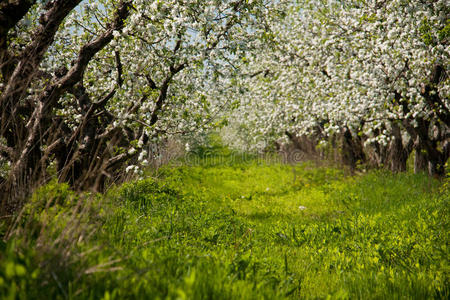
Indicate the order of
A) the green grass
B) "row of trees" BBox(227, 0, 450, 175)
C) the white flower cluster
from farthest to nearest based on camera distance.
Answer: "row of trees" BBox(227, 0, 450, 175) < the white flower cluster < the green grass

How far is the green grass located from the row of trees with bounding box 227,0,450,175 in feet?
7.29

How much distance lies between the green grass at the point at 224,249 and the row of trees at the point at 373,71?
2.22 metres

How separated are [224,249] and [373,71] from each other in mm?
7520

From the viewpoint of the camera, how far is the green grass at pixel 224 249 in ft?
8.74

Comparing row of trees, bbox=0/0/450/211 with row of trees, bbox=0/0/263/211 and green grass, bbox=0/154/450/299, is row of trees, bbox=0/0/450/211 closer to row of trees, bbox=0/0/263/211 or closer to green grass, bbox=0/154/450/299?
row of trees, bbox=0/0/263/211

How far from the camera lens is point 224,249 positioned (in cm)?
470

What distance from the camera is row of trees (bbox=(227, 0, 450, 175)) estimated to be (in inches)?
315

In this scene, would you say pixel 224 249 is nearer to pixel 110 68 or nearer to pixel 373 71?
pixel 110 68

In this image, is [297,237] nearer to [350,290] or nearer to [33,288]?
[350,290]

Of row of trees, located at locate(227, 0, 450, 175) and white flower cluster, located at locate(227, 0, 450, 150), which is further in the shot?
row of trees, located at locate(227, 0, 450, 175)

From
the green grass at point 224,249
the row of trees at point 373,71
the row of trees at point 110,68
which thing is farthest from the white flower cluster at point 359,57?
the green grass at point 224,249

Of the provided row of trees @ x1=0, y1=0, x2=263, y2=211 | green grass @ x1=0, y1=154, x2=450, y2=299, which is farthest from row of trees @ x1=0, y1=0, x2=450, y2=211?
green grass @ x1=0, y1=154, x2=450, y2=299

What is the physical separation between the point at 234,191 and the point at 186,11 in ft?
27.6

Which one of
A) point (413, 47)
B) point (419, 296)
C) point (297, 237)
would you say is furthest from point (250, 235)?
point (413, 47)
